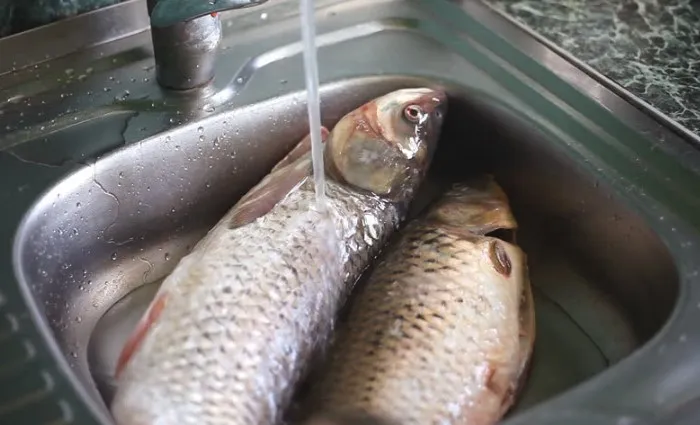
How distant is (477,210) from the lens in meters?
0.97

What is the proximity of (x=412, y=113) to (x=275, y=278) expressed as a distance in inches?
11.4

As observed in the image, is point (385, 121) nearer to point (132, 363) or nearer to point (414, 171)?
point (414, 171)

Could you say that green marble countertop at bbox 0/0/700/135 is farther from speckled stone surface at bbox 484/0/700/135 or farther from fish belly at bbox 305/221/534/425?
fish belly at bbox 305/221/534/425

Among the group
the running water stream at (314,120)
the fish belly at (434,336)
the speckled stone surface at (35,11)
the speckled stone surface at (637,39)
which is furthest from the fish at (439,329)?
the speckled stone surface at (35,11)

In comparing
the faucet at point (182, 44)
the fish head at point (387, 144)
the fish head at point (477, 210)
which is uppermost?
the faucet at point (182, 44)

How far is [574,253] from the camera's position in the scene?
1001mm

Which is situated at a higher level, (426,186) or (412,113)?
(412,113)

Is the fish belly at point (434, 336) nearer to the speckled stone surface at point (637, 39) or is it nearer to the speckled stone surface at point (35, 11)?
the speckled stone surface at point (637, 39)

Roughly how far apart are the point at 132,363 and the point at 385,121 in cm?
41

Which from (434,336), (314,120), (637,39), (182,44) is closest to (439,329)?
(434,336)

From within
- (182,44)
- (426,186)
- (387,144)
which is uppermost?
(182,44)

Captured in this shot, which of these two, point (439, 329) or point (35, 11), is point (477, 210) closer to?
point (439, 329)

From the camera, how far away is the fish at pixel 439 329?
764mm

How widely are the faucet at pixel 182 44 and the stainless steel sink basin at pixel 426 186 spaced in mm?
21
